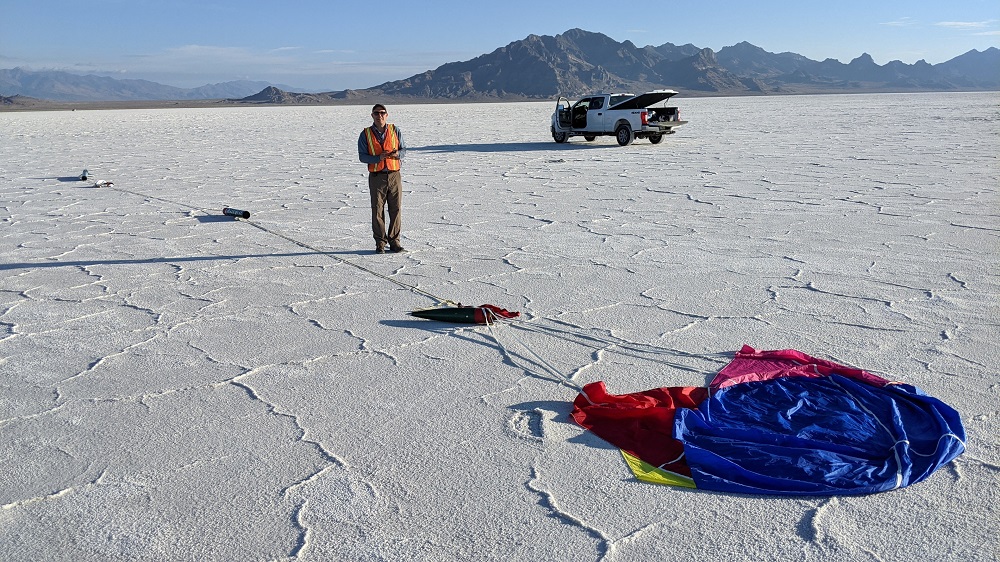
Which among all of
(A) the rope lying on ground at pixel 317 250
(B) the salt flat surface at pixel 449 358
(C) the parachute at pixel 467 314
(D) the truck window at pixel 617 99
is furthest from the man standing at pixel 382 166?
(D) the truck window at pixel 617 99

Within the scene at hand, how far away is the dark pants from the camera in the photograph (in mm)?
7379

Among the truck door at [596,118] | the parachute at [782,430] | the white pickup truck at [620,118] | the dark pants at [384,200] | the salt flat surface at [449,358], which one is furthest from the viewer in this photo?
the truck door at [596,118]

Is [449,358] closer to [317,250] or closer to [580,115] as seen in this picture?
[317,250]

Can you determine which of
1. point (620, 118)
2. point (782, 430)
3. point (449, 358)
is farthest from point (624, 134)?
point (782, 430)

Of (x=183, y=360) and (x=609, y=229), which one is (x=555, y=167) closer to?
(x=609, y=229)

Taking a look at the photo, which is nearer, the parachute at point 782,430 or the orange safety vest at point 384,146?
the parachute at point 782,430

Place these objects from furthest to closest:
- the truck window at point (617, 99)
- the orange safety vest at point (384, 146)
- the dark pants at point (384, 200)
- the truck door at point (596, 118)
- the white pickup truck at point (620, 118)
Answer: the truck window at point (617, 99), the truck door at point (596, 118), the white pickup truck at point (620, 118), the dark pants at point (384, 200), the orange safety vest at point (384, 146)

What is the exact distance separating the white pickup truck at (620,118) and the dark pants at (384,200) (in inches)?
504

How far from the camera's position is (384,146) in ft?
23.9

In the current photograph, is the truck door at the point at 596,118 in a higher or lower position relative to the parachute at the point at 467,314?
higher

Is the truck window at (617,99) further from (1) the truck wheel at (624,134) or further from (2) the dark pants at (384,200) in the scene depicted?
(2) the dark pants at (384,200)

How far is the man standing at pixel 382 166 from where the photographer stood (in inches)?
286

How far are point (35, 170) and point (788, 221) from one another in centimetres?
1370

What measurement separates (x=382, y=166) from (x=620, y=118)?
43.8 ft
